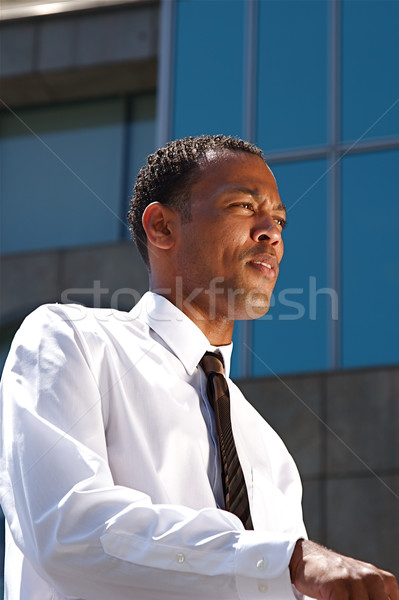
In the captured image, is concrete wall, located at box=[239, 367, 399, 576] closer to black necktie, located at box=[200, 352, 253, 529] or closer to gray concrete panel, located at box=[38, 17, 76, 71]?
gray concrete panel, located at box=[38, 17, 76, 71]

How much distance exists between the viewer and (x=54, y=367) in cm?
234

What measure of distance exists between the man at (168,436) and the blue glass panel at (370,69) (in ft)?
20.2

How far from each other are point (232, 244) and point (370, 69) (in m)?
6.86

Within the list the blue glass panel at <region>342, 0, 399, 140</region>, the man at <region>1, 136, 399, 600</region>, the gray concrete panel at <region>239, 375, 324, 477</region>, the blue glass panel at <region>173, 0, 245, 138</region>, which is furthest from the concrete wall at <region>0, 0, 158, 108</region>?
the man at <region>1, 136, 399, 600</region>

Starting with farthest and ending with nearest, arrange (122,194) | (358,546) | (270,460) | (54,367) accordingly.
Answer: (122,194)
(358,546)
(270,460)
(54,367)

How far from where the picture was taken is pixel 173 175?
3.25 m

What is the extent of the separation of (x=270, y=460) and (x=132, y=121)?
9.81 metres

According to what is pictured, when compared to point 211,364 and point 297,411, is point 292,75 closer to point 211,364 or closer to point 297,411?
point 297,411

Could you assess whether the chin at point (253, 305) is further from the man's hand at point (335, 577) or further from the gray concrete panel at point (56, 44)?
the gray concrete panel at point (56, 44)

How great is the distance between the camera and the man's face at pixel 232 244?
296 cm

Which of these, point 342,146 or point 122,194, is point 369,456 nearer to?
point 342,146

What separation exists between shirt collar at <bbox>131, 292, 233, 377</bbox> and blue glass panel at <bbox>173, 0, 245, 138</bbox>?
677 cm

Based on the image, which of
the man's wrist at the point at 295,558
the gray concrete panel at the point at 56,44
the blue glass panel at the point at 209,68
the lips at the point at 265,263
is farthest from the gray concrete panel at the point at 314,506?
the man's wrist at the point at 295,558

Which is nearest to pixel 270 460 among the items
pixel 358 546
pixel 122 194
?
pixel 358 546
